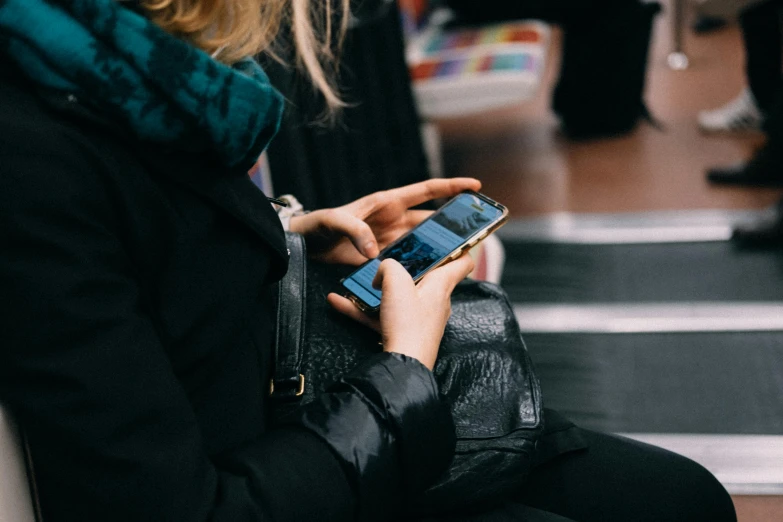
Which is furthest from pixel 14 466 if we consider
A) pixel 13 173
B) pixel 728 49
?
pixel 728 49

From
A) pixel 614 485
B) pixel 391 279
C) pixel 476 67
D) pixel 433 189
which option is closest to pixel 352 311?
pixel 391 279

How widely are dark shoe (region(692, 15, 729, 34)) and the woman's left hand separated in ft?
11.9

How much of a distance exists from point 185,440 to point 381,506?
0.21 metres

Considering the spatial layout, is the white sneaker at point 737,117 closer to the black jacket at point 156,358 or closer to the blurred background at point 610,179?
the blurred background at point 610,179

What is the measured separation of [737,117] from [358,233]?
8.45 feet

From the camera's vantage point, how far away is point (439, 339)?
2.93 feet

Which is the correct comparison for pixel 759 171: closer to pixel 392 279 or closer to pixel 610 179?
pixel 610 179

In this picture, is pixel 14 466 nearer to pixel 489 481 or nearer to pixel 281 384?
pixel 281 384

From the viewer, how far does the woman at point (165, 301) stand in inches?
24.2

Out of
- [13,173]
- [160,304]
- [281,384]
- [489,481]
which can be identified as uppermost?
[13,173]

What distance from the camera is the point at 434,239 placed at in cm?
107

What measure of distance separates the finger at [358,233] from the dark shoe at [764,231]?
1733 millimetres

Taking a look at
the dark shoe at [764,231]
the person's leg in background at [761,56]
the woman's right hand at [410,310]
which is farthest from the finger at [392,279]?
the person's leg in background at [761,56]

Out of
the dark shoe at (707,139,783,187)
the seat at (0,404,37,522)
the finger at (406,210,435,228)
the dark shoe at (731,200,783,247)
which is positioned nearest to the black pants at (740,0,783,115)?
the dark shoe at (707,139,783,187)
